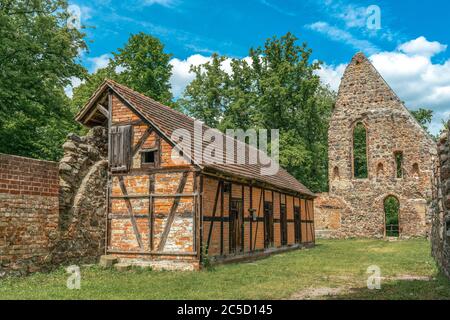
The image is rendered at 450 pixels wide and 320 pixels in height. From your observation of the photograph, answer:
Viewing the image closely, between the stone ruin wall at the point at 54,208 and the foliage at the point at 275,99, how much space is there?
18.9 m

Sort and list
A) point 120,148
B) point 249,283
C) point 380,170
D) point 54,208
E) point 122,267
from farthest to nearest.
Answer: point 380,170, point 120,148, point 122,267, point 54,208, point 249,283

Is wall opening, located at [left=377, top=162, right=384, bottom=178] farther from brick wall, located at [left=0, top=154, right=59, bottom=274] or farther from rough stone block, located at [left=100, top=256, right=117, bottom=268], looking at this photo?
brick wall, located at [left=0, top=154, right=59, bottom=274]

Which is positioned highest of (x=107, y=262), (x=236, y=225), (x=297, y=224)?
(x=236, y=225)

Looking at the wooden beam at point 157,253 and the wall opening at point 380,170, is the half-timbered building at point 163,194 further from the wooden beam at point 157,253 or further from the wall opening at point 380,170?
the wall opening at point 380,170

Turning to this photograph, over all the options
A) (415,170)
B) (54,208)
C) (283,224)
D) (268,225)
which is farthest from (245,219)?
(415,170)

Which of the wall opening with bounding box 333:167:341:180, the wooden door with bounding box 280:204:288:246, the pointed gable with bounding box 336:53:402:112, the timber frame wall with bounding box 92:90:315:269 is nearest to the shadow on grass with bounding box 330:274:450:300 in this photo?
the timber frame wall with bounding box 92:90:315:269

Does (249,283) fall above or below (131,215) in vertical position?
below

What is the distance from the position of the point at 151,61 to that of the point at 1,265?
859 inches

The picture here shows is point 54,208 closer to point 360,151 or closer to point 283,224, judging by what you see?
point 283,224

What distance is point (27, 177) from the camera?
39.8ft

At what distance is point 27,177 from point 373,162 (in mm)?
24347

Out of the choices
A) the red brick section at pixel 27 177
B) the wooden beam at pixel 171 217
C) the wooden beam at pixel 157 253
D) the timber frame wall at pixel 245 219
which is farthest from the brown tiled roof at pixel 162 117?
the red brick section at pixel 27 177
